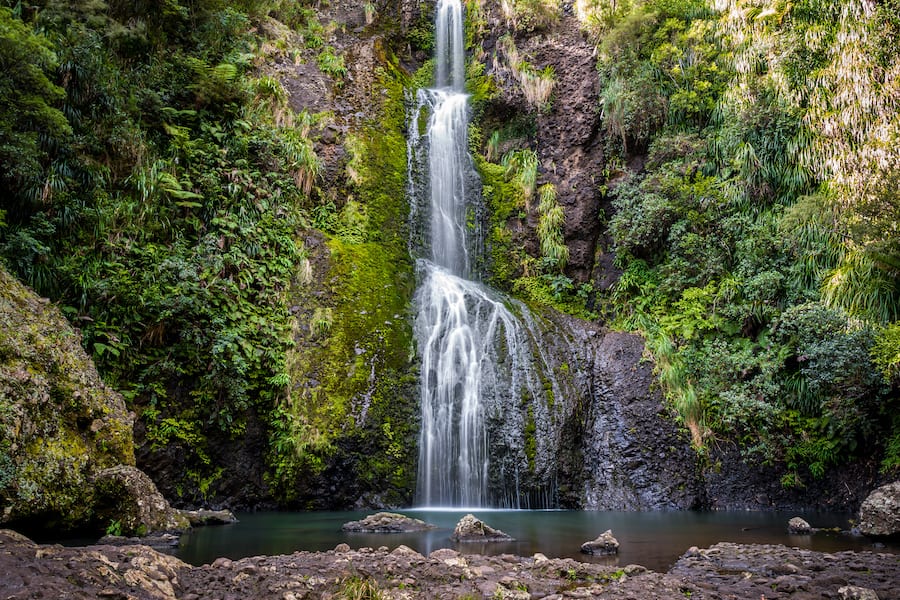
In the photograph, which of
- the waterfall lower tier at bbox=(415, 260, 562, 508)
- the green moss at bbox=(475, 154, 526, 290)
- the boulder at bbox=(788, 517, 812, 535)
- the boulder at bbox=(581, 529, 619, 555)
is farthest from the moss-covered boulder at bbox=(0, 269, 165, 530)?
the green moss at bbox=(475, 154, 526, 290)

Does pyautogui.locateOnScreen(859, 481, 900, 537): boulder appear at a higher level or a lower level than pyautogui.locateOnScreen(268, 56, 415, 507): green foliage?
lower

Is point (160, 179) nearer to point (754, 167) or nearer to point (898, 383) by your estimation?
point (754, 167)

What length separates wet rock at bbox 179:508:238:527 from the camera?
7668 mm

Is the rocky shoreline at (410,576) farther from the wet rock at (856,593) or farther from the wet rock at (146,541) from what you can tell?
the wet rock at (146,541)

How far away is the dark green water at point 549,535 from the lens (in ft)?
19.2

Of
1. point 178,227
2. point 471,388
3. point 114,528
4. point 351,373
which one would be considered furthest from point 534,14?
point 114,528

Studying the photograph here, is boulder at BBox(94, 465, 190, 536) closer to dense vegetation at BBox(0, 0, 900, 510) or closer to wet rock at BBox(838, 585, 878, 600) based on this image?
dense vegetation at BBox(0, 0, 900, 510)

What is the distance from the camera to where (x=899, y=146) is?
8414 millimetres

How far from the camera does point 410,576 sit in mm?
4391

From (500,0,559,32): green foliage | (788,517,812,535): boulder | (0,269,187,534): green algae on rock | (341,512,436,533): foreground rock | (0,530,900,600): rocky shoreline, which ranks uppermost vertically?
(500,0,559,32): green foliage

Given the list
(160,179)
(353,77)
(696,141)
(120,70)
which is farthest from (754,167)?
(120,70)

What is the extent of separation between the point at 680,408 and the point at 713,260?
359 cm

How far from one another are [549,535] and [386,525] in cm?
202

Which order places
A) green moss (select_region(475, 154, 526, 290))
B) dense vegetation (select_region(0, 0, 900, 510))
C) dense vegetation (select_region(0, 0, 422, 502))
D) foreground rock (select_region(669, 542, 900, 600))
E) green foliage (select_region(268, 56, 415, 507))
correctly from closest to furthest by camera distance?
1. foreground rock (select_region(669, 542, 900, 600))
2. dense vegetation (select_region(0, 0, 422, 502))
3. dense vegetation (select_region(0, 0, 900, 510))
4. green foliage (select_region(268, 56, 415, 507))
5. green moss (select_region(475, 154, 526, 290))
